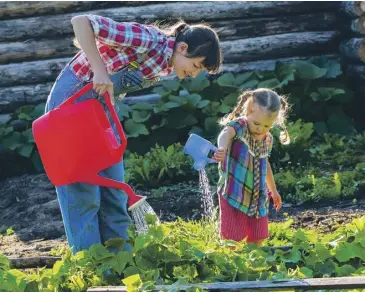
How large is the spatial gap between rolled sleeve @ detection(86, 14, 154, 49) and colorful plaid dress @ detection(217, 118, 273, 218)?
859mm

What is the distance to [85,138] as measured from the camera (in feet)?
12.9

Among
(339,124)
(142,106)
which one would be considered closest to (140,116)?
(142,106)

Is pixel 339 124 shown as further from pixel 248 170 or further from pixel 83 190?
pixel 83 190

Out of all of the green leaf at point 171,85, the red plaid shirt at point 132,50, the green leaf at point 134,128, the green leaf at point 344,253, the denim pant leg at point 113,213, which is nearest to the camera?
the green leaf at point 344,253

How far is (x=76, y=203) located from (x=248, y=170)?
1.05 m

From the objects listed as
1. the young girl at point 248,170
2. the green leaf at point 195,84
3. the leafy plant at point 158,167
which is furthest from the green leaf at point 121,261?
the green leaf at point 195,84

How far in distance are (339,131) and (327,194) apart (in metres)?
1.87

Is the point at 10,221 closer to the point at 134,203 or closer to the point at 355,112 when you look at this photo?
the point at 134,203

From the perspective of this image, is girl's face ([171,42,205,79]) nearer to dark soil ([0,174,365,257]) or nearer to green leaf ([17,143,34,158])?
dark soil ([0,174,365,257])

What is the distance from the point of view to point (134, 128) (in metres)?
7.59

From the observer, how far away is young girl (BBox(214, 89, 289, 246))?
4758 mm

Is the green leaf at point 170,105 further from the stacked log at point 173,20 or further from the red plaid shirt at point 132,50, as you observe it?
the red plaid shirt at point 132,50

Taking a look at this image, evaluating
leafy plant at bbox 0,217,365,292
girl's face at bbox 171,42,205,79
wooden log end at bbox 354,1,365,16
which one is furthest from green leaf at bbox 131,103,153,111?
leafy plant at bbox 0,217,365,292

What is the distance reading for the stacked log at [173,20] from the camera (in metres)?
8.05
